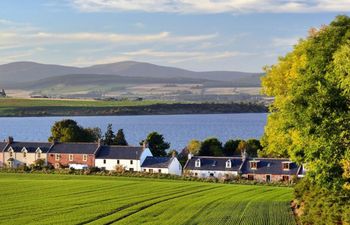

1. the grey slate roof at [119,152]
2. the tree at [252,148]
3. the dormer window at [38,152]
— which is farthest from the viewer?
the tree at [252,148]

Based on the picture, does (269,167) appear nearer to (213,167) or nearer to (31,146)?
(213,167)

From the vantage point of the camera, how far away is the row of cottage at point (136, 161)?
98438mm

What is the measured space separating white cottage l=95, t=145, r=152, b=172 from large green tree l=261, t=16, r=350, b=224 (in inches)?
2647

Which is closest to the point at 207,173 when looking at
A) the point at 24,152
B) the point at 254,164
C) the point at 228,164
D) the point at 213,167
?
the point at 213,167

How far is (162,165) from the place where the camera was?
108m

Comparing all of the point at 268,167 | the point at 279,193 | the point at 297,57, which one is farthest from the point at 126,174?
the point at 297,57

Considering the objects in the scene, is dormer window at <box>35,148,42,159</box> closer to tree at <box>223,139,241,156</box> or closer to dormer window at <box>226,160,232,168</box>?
tree at <box>223,139,241,156</box>

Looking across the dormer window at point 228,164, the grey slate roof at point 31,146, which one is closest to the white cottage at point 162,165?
the dormer window at point 228,164

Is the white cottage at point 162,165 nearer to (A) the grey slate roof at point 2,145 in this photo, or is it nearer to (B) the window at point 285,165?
(B) the window at point 285,165

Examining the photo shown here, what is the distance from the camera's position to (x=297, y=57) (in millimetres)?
48531

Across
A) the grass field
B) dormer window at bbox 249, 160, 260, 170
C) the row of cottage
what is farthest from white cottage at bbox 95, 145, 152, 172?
the grass field

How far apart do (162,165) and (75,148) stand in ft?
63.0

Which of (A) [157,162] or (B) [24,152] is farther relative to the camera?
(B) [24,152]

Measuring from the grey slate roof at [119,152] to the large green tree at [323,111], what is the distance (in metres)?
68.0
